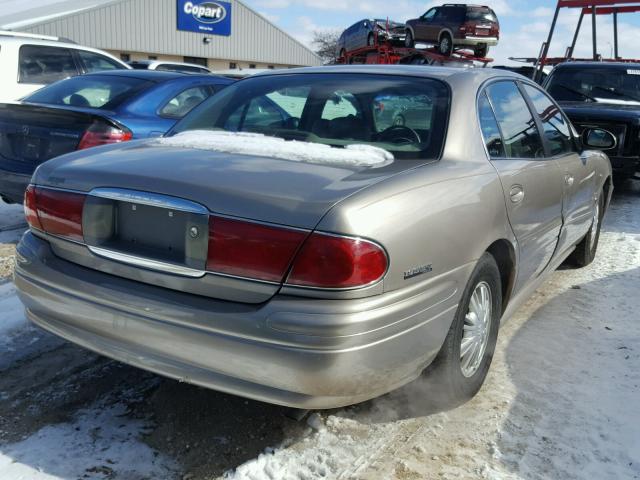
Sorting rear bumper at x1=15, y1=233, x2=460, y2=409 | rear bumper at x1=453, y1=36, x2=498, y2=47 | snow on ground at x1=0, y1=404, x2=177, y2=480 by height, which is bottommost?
snow on ground at x1=0, y1=404, x2=177, y2=480

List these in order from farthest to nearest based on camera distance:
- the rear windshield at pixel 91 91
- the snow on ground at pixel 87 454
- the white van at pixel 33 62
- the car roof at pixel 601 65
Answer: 1. the car roof at pixel 601 65
2. the white van at pixel 33 62
3. the rear windshield at pixel 91 91
4. the snow on ground at pixel 87 454

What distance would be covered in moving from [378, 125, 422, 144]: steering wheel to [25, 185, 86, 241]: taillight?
1.34 meters

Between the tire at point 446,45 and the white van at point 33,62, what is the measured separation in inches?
481

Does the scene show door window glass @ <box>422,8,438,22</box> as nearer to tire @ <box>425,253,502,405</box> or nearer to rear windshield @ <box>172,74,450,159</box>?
rear windshield @ <box>172,74,450,159</box>

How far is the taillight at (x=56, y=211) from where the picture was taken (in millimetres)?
2552

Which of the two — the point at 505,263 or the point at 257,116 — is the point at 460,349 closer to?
the point at 505,263

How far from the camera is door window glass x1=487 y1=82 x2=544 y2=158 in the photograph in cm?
338

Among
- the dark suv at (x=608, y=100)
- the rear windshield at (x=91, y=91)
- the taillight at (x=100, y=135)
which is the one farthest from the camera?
the dark suv at (x=608, y=100)

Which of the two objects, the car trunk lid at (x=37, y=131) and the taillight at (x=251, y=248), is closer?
the taillight at (x=251, y=248)

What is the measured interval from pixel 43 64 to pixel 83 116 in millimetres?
4486

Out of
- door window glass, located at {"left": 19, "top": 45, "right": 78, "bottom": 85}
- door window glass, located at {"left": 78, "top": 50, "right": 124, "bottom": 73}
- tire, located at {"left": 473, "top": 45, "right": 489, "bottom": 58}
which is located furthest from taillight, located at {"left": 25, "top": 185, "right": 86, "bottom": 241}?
tire, located at {"left": 473, "top": 45, "right": 489, "bottom": 58}

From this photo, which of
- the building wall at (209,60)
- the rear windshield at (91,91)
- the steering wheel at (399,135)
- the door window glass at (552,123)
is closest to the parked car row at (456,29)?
the rear windshield at (91,91)

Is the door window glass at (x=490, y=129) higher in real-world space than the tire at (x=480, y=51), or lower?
lower

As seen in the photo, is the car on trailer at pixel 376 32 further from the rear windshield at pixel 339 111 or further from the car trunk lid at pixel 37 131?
the rear windshield at pixel 339 111
